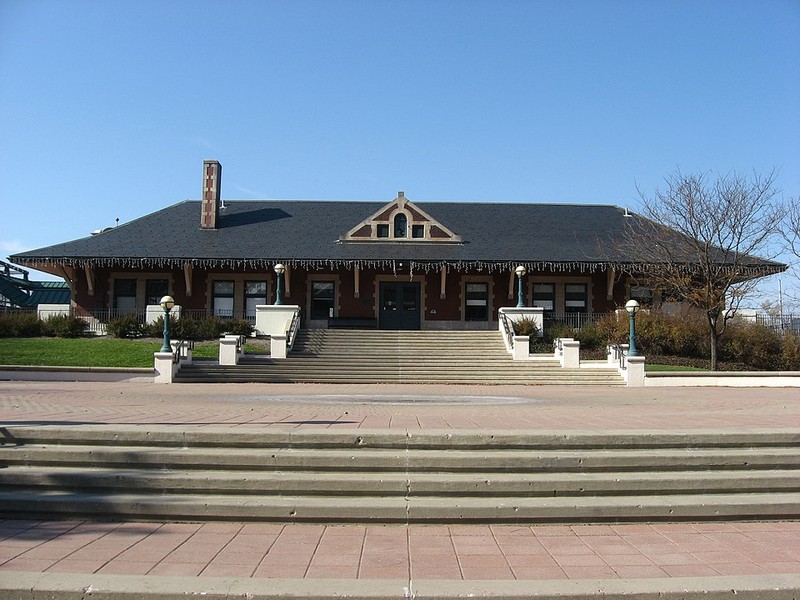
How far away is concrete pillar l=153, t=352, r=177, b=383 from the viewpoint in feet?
64.1

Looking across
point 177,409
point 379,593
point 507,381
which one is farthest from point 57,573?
point 507,381

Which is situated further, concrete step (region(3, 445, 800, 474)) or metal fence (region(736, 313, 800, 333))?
metal fence (region(736, 313, 800, 333))

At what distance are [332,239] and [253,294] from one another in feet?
16.2

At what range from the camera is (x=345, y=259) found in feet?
97.0

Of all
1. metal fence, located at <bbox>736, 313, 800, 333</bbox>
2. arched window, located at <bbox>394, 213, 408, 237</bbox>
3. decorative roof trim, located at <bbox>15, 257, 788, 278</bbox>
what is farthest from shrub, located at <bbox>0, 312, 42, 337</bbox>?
metal fence, located at <bbox>736, 313, 800, 333</bbox>

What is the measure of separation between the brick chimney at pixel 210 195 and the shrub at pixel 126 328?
9.16 metres

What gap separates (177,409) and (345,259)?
19950 millimetres

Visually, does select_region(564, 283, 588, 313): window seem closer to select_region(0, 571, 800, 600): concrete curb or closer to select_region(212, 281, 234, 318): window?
select_region(212, 281, 234, 318): window

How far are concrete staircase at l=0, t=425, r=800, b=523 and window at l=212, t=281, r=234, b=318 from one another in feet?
81.6

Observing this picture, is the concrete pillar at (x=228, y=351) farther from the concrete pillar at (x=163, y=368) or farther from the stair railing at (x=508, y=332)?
the stair railing at (x=508, y=332)

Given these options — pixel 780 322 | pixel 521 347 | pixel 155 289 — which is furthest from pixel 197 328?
pixel 780 322

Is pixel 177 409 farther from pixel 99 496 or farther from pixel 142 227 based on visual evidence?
pixel 142 227

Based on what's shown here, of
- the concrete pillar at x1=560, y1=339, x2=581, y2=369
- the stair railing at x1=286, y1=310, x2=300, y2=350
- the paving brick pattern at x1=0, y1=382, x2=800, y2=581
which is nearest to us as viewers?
the paving brick pattern at x1=0, y1=382, x2=800, y2=581

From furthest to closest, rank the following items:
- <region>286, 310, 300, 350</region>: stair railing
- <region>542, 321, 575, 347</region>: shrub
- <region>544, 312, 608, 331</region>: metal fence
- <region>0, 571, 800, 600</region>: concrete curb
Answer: <region>544, 312, 608, 331</region>: metal fence
<region>542, 321, 575, 347</region>: shrub
<region>286, 310, 300, 350</region>: stair railing
<region>0, 571, 800, 600</region>: concrete curb
